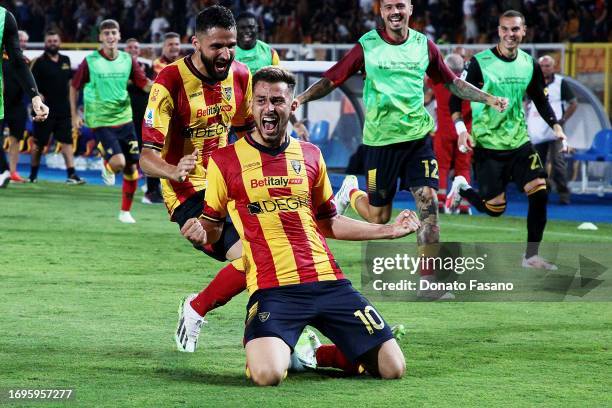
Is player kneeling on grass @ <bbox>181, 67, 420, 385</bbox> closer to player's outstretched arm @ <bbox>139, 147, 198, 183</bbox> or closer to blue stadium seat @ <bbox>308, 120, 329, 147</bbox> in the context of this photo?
player's outstretched arm @ <bbox>139, 147, 198, 183</bbox>

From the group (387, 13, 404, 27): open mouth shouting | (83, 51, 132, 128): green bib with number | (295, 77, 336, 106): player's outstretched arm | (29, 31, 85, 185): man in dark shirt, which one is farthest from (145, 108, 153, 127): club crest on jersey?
(29, 31, 85, 185): man in dark shirt

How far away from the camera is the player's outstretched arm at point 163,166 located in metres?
6.19

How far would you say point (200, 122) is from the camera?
737cm

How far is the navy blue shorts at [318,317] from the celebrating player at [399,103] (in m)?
3.03

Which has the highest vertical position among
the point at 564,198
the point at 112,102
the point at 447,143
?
the point at 112,102

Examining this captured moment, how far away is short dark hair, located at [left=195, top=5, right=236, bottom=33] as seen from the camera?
23.0 feet

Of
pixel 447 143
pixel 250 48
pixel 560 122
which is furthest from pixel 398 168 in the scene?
pixel 560 122

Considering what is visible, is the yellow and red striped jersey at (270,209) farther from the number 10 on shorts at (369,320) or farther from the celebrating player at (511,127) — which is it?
the celebrating player at (511,127)

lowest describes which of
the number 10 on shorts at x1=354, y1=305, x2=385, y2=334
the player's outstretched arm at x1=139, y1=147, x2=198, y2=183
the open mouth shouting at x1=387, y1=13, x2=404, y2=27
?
the number 10 on shorts at x1=354, y1=305, x2=385, y2=334

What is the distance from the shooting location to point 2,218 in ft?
46.9

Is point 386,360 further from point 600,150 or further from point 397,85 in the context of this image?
point 600,150

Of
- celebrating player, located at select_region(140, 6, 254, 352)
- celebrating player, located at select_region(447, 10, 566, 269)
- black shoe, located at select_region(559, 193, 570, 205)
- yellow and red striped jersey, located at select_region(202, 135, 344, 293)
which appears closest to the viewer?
yellow and red striped jersey, located at select_region(202, 135, 344, 293)

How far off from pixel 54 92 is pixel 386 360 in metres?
13.5

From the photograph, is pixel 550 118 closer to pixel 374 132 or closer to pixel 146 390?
pixel 374 132
